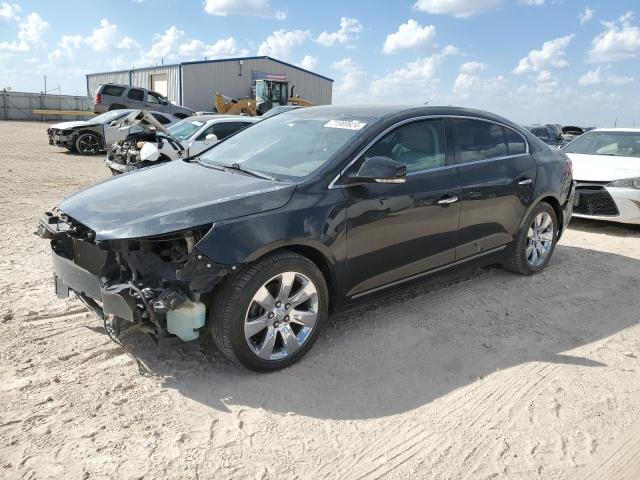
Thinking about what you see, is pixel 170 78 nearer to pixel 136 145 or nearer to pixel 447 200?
pixel 136 145

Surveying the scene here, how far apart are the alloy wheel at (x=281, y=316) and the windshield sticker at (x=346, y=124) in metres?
1.28

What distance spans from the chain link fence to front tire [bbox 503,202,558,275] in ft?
133

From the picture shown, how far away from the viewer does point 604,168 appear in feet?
26.2

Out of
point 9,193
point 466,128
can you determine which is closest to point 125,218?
point 466,128

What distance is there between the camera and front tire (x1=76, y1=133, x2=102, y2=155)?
Answer: 16344 millimetres

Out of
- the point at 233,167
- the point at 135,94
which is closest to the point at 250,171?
the point at 233,167

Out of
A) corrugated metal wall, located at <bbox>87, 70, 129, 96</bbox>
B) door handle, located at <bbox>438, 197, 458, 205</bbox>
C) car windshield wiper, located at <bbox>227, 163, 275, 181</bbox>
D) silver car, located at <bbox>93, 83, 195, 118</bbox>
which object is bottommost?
door handle, located at <bbox>438, 197, 458, 205</bbox>

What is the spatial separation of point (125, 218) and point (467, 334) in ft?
8.62

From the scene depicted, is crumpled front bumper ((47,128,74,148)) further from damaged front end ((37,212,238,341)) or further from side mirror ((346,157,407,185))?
side mirror ((346,157,407,185))

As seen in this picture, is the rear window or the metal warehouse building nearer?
the rear window

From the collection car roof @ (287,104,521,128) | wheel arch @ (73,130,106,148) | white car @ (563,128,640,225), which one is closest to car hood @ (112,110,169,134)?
wheel arch @ (73,130,106,148)

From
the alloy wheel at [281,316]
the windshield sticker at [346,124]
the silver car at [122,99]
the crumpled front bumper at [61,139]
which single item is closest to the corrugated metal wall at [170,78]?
the silver car at [122,99]

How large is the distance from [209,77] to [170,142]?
2979 cm

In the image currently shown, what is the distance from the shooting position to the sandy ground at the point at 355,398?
8.70 ft
